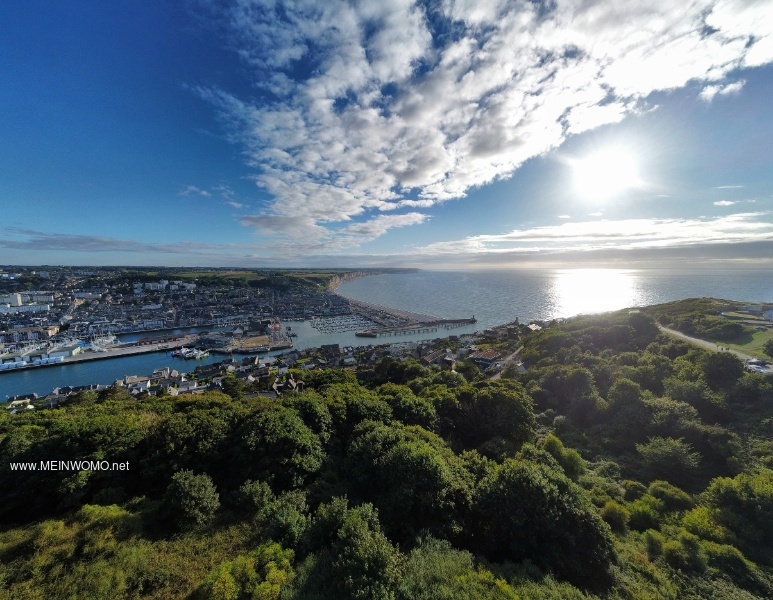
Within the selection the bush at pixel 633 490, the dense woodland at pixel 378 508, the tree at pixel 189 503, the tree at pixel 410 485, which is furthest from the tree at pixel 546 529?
the tree at pixel 189 503

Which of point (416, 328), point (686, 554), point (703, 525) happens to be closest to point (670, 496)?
point (703, 525)

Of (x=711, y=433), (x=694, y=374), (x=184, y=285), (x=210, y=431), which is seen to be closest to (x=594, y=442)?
(x=711, y=433)

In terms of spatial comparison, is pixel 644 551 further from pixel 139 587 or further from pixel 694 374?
pixel 694 374

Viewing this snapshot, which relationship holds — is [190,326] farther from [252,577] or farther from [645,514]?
[645,514]

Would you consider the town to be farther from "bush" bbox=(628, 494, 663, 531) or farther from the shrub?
the shrub

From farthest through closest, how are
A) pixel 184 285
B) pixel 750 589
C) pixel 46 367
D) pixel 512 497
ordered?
pixel 184 285 → pixel 46 367 → pixel 512 497 → pixel 750 589

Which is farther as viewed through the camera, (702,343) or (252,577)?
(702,343)
